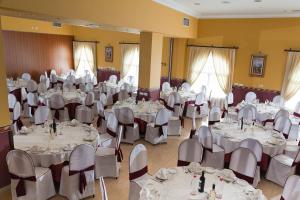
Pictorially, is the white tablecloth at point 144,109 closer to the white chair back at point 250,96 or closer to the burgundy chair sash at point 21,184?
the burgundy chair sash at point 21,184

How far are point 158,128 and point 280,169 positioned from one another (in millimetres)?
3675

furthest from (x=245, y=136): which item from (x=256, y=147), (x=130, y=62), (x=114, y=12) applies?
(x=130, y=62)

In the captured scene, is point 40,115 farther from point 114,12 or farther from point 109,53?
point 109,53

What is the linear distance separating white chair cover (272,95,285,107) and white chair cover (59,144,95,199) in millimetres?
8618

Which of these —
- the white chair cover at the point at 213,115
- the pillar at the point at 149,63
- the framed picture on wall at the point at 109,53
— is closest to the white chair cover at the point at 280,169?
the white chair cover at the point at 213,115

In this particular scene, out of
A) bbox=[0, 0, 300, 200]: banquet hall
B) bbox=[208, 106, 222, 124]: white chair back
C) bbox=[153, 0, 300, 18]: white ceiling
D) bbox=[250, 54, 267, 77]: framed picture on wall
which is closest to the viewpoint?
bbox=[0, 0, 300, 200]: banquet hall

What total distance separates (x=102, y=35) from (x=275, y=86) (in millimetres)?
10803

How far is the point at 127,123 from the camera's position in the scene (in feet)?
26.2

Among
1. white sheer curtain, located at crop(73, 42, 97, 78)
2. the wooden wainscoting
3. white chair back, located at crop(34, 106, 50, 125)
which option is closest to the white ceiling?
white chair back, located at crop(34, 106, 50, 125)

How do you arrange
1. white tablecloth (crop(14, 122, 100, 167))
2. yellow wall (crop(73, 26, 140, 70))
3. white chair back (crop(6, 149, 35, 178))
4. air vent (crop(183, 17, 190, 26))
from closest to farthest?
white chair back (crop(6, 149, 35, 178))
white tablecloth (crop(14, 122, 100, 167))
air vent (crop(183, 17, 190, 26))
yellow wall (crop(73, 26, 140, 70))

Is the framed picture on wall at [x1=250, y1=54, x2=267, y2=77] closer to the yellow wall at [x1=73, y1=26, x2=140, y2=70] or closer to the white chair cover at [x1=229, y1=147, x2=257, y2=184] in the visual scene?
the yellow wall at [x1=73, y1=26, x2=140, y2=70]

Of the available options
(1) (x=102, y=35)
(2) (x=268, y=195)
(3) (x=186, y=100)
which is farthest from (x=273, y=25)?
(1) (x=102, y=35)

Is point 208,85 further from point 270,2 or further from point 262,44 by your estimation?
point 270,2

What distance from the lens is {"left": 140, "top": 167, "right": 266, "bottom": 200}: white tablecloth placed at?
3.85m
